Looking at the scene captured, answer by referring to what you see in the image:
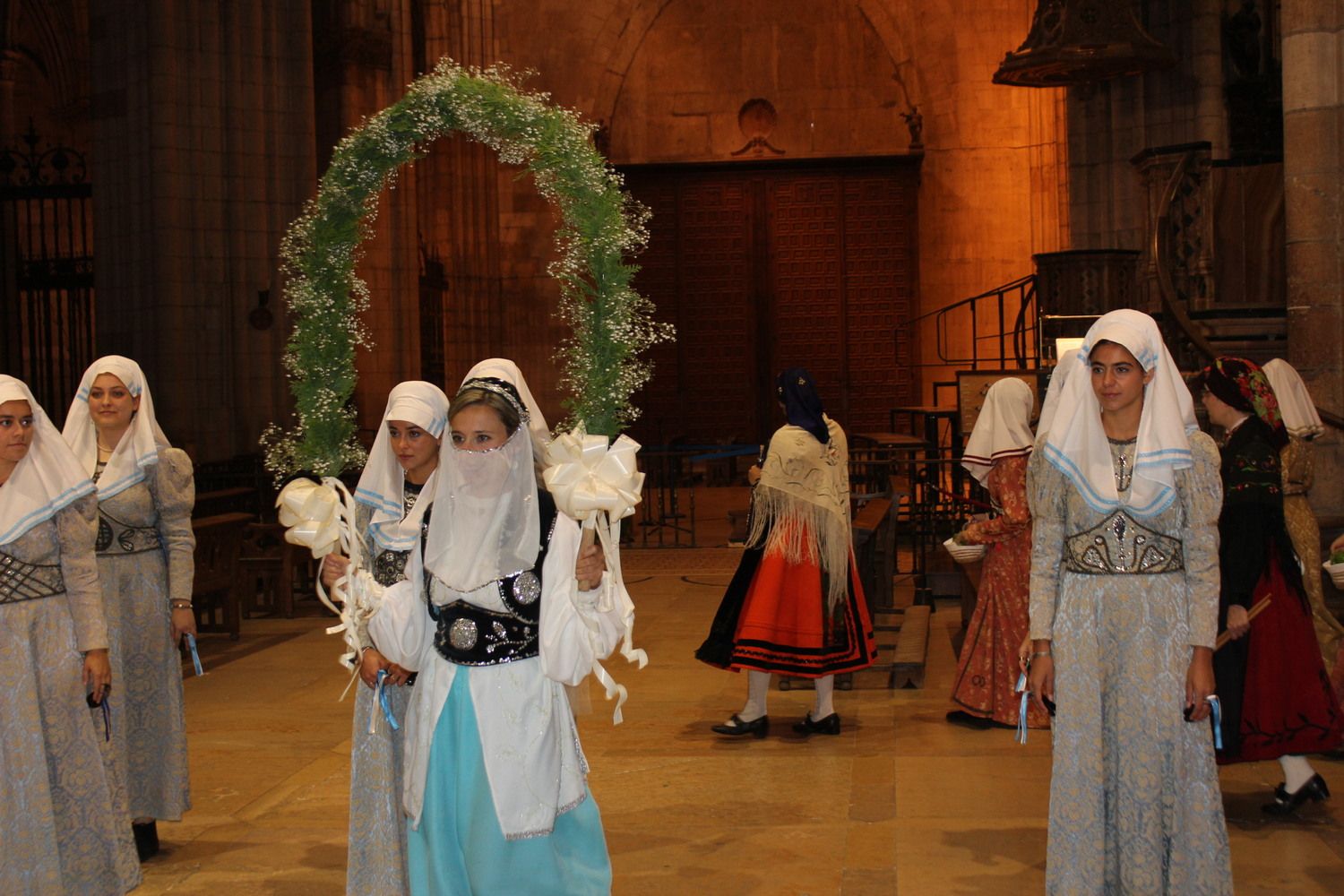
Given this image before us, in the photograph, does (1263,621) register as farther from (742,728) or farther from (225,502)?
(225,502)

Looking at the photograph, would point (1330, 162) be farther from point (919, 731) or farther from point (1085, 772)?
point (1085, 772)

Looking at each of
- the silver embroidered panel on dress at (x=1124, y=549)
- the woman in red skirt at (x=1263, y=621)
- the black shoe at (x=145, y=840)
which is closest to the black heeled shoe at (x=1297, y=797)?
the woman in red skirt at (x=1263, y=621)

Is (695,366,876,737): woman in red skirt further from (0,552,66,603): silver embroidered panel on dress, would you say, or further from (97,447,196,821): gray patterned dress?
(0,552,66,603): silver embroidered panel on dress

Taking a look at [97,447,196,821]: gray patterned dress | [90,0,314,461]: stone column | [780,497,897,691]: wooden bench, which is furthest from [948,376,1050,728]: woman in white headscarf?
[90,0,314,461]: stone column

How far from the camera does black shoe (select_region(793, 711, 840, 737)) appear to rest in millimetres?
6805

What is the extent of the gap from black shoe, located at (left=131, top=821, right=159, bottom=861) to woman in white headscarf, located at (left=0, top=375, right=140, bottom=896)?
0.80 meters

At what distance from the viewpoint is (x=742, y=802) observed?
5.73 metres

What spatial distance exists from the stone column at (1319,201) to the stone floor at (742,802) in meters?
3.05

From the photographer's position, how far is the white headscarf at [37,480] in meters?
4.27

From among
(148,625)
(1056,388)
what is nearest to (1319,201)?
(1056,388)

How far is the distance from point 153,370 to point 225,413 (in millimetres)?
723

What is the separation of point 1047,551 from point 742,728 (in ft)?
9.79

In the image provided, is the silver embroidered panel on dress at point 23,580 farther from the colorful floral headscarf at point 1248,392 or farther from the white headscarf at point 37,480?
the colorful floral headscarf at point 1248,392

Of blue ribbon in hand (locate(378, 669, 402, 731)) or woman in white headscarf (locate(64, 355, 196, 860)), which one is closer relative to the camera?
blue ribbon in hand (locate(378, 669, 402, 731))
